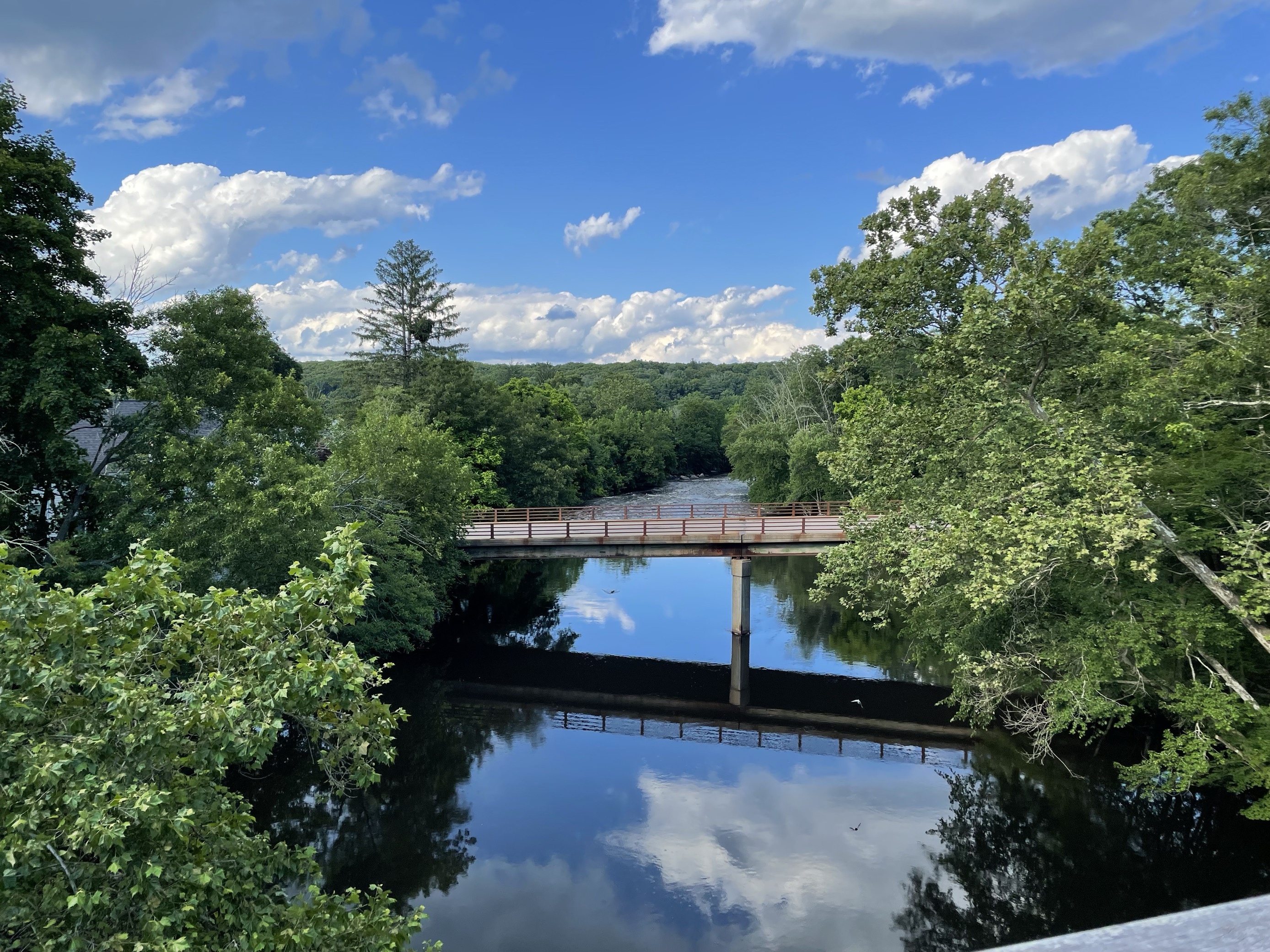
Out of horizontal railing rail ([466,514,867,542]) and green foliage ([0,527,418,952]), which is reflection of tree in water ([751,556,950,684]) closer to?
horizontal railing rail ([466,514,867,542])

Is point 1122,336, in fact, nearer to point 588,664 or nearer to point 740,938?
point 740,938

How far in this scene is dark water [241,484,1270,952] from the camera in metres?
12.7

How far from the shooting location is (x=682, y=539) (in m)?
26.6

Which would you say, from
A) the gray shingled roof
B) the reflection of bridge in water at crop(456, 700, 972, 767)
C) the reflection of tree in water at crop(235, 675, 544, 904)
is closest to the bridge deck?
the reflection of bridge in water at crop(456, 700, 972, 767)

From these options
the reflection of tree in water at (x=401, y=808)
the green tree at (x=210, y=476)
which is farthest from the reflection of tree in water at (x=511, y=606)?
the green tree at (x=210, y=476)

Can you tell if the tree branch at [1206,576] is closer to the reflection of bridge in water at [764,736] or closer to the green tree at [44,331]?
the reflection of bridge in water at [764,736]

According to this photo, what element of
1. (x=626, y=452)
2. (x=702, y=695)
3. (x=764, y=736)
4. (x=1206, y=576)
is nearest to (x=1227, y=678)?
(x=1206, y=576)

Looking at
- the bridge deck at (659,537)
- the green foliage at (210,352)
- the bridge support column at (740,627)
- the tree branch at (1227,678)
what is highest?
the green foliage at (210,352)

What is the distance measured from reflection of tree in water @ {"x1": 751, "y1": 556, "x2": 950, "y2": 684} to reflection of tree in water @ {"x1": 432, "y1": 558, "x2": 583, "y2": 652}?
899cm

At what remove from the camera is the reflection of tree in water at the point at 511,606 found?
29078 mm

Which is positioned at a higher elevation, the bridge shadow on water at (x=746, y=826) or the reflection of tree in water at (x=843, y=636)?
the reflection of tree in water at (x=843, y=636)

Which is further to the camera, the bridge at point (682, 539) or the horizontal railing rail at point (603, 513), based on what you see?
the horizontal railing rail at point (603, 513)

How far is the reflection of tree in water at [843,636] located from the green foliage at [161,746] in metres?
17.0

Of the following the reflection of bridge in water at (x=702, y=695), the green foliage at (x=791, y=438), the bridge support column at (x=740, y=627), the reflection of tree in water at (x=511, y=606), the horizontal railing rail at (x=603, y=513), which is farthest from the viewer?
the green foliage at (x=791, y=438)
